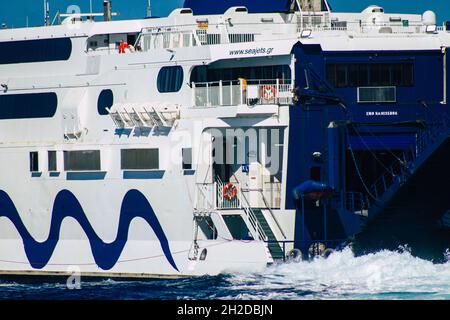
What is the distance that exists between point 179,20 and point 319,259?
8.89m

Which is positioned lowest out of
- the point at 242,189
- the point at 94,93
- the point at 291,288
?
the point at 291,288

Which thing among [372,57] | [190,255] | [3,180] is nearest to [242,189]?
[190,255]

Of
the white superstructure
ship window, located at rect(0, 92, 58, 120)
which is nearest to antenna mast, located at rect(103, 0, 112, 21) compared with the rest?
the white superstructure

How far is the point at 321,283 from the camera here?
34.1 m

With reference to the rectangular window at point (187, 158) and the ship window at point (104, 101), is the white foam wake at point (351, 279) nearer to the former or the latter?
the rectangular window at point (187, 158)

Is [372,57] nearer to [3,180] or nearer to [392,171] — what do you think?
[392,171]

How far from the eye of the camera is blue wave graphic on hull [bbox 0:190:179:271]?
126ft

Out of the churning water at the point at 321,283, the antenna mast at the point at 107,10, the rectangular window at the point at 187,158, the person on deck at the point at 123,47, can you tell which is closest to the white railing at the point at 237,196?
the rectangular window at the point at 187,158

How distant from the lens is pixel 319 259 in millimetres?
35875

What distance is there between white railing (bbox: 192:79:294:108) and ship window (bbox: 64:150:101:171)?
355 centimetres

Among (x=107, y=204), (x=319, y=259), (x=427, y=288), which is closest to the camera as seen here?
(x=427, y=288)

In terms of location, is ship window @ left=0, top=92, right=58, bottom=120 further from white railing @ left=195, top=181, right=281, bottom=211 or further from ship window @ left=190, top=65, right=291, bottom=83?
white railing @ left=195, top=181, right=281, bottom=211

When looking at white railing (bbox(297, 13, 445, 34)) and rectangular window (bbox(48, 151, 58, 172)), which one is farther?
rectangular window (bbox(48, 151, 58, 172))

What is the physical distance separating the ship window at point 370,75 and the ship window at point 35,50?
9.05 m
